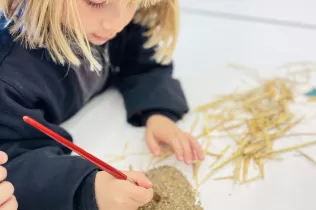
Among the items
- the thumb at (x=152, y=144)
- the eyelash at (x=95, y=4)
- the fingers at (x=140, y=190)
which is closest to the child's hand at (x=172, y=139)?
the thumb at (x=152, y=144)

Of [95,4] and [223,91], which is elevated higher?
[95,4]

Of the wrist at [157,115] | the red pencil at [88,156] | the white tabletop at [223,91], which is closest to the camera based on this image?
the red pencil at [88,156]

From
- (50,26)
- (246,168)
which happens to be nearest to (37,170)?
(50,26)

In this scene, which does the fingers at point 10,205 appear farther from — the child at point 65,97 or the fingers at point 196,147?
the fingers at point 196,147

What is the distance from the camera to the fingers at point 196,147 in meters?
0.67

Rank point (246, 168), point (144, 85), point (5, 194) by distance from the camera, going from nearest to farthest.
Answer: point (5, 194) → point (246, 168) → point (144, 85)

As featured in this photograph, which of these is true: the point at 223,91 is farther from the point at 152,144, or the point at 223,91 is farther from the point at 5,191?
the point at 5,191

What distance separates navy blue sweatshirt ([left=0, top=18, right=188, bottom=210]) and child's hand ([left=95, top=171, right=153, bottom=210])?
0.4 inches

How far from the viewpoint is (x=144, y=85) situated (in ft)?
2.60

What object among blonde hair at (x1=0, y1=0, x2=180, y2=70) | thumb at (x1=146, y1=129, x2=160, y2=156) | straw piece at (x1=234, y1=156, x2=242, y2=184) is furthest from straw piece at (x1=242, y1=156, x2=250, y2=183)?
blonde hair at (x1=0, y1=0, x2=180, y2=70)

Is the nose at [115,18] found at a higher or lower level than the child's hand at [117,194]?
higher

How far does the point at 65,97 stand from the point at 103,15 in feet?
0.59

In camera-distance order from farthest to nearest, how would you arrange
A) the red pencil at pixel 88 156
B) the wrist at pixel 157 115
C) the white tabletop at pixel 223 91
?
the wrist at pixel 157 115, the white tabletop at pixel 223 91, the red pencil at pixel 88 156

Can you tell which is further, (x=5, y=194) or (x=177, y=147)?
(x=177, y=147)
